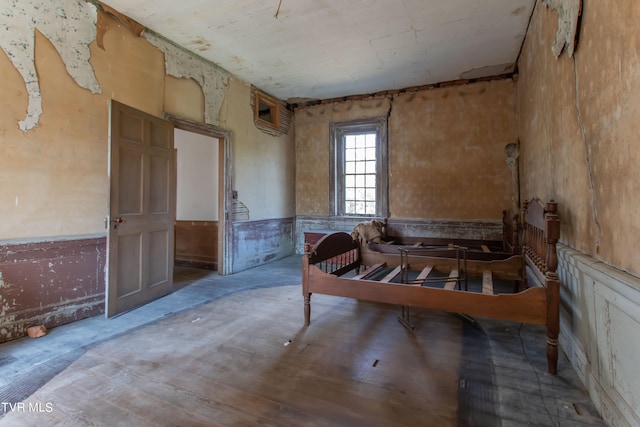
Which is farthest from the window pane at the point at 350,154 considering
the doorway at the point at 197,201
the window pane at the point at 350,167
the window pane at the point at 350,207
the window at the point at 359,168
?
the doorway at the point at 197,201

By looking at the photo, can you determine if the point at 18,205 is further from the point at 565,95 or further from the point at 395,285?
the point at 565,95

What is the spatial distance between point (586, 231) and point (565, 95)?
1.06 meters

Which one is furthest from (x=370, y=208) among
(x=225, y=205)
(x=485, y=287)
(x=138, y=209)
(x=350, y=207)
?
(x=138, y=209)

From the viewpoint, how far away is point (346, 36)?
3.73 m

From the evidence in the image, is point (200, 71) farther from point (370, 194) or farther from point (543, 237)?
point (543, 237)

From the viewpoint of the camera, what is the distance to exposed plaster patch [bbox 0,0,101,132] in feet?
8.08

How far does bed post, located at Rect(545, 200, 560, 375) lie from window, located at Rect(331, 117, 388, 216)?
12.4 feet

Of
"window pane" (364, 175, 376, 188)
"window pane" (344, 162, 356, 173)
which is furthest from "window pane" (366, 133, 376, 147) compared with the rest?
"window pane" (364, 175, 376, 188)

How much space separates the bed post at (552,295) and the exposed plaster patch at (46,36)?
413 centimetres

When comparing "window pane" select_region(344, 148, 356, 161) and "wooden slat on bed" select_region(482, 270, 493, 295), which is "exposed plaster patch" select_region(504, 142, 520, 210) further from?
"window pane" select_region(344, 148, 356, 161)

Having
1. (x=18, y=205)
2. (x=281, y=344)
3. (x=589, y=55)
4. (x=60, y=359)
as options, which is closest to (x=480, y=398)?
(x=281, y=344)

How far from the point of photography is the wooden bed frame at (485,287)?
192cm

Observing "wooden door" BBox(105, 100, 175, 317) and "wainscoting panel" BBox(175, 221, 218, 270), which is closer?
"wooden door" BBox(105, 100, 175, 317)

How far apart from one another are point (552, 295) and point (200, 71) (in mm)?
4647
